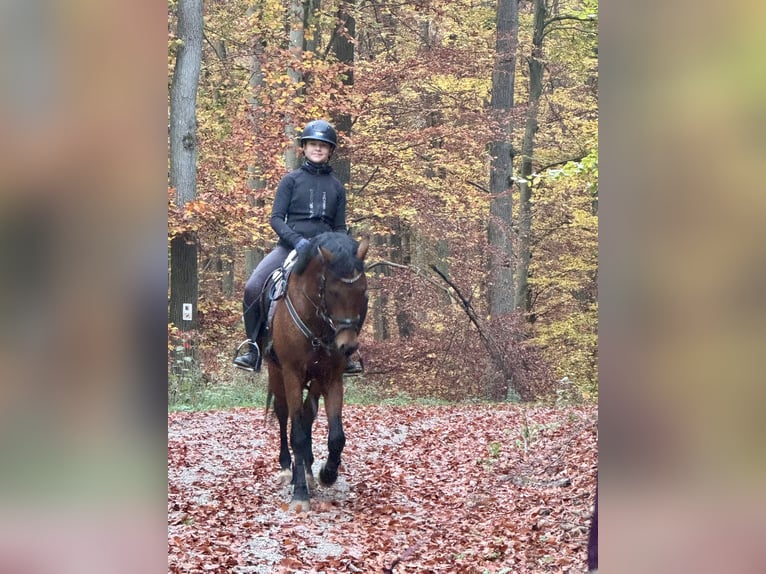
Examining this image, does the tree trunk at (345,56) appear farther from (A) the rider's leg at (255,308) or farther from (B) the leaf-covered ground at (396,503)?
(A) the rider's leg at (255,308)

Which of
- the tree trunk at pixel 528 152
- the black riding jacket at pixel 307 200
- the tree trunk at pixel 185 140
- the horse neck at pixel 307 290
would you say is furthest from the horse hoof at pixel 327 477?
the tree trunk at pixel 528 152

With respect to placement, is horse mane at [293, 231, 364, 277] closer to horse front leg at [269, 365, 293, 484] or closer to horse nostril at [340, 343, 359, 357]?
horse nostril at [340, 343, 359, 357]

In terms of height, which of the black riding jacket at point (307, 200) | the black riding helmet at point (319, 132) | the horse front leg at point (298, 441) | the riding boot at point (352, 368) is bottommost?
the horse front leg at point (298, 441)

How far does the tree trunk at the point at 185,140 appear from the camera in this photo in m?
17.3

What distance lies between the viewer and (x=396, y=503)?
28.0ft

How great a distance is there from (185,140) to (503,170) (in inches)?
334

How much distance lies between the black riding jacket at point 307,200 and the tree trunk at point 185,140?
30.2ft

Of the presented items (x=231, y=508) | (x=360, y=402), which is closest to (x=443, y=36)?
(x=360, y=402)

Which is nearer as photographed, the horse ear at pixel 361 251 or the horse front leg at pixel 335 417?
the horse ear at pixel 361 251

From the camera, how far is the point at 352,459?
11234mm

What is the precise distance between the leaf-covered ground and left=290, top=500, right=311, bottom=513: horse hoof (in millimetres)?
103

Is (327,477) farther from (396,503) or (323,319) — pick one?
(323,319)

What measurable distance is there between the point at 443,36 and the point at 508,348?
965 cm
